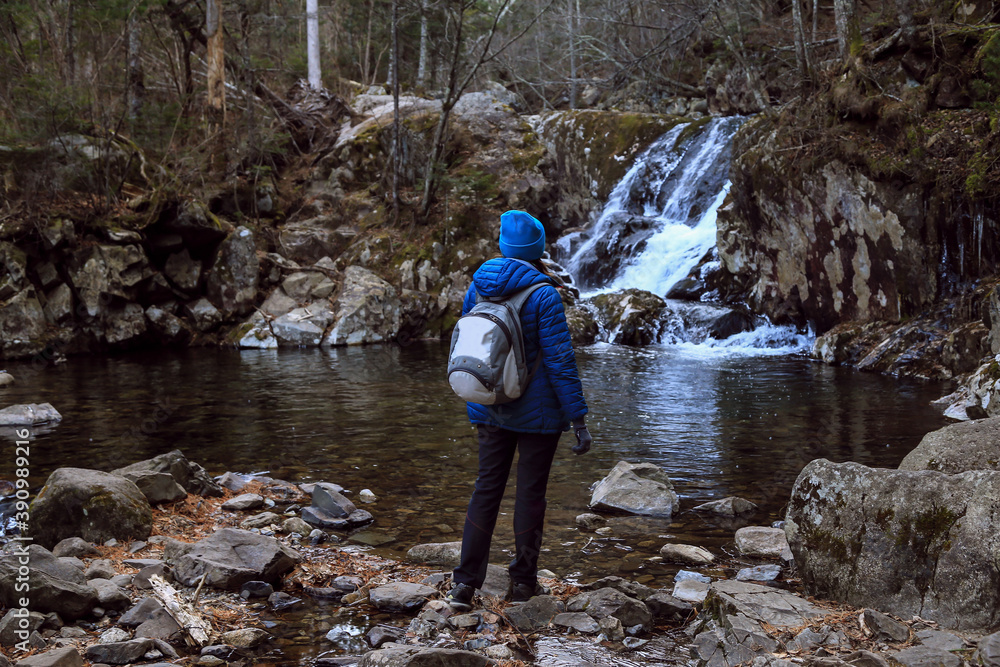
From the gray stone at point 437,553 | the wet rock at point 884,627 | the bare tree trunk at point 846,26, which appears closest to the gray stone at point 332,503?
the gray stone at point 437,553

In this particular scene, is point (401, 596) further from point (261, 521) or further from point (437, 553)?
point (261, 521)

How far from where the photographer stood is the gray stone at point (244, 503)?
19.7 ft

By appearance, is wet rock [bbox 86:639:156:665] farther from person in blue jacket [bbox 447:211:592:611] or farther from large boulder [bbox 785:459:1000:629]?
large boulder [bbox 785:459:1000:629]

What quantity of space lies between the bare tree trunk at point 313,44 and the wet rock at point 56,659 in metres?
26.7

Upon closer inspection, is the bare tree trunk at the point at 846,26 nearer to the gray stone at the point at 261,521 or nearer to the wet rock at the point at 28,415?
the gray stone at the point at 261,521

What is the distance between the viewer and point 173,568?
4.28m

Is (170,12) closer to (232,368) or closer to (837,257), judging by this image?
(232,368)

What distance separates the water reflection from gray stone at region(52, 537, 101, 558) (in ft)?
6.05

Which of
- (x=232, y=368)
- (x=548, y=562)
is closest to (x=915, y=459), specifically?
(x=548, y=562)

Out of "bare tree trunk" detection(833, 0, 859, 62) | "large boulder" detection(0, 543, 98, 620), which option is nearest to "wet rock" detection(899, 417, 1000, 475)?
"large boulder" detection(0, 543, 98, 620)

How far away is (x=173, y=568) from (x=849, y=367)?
12488 mm

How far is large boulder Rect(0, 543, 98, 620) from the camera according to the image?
Result: 3.46 metres

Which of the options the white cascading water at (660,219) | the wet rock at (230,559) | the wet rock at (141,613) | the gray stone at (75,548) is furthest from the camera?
the white cascading water at (660,219)

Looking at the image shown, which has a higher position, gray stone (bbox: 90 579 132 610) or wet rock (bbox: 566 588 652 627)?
gray stone (bbox: 90 579 132 610)
